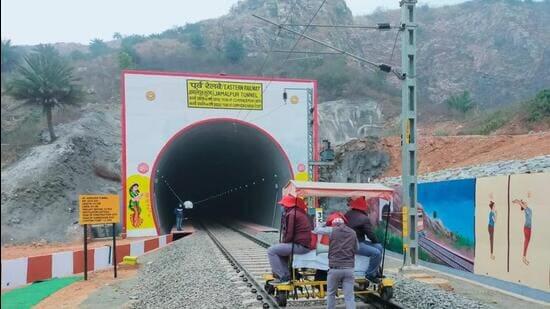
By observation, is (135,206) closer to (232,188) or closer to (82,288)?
(82,288)

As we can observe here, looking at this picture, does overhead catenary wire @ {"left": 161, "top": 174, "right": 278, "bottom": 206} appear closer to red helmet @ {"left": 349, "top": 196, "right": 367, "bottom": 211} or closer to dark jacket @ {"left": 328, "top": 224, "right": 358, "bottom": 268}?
red helmet @ {"left": 349, "top": 196, "right": 367, "bottom": 211}

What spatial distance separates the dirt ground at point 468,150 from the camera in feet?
71.5

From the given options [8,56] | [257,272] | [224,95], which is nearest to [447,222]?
[257,272]

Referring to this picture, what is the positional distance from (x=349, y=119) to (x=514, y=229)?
4430 centimetres

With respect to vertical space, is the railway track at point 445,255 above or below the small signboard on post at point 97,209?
below

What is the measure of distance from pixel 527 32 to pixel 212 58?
47.1m

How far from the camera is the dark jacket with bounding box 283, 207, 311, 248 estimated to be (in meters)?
8.55

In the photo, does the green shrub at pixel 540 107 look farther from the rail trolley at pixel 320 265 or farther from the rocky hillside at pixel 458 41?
the rocky hillside at pixel 458 41

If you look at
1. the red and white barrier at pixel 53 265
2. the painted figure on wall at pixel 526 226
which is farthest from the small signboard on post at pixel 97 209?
the painted figure on wall at pixel 526 226

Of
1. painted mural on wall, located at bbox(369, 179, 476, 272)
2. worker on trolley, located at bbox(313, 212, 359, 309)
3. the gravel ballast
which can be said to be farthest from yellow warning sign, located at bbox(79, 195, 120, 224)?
worker on trolley, located at bbox(313, 212, 359, 309)

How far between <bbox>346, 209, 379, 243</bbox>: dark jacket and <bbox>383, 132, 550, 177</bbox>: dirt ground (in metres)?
14.2

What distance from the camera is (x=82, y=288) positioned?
537 inches

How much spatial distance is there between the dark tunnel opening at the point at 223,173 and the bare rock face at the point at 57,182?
443cm

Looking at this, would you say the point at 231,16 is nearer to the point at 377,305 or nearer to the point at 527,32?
the point at 527,32
